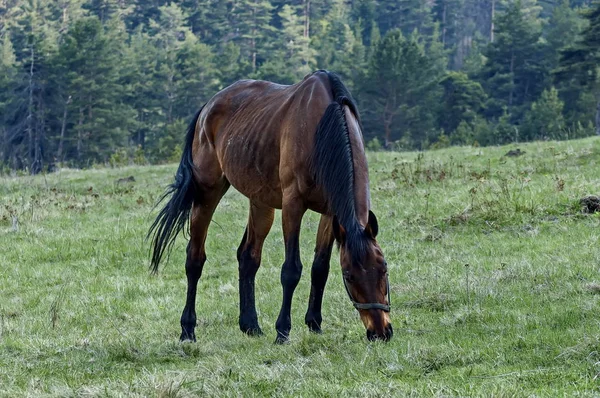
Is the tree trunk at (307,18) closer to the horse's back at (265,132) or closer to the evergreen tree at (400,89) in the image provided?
the evergreen tree at (400,89)

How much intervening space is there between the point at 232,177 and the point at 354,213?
183cm

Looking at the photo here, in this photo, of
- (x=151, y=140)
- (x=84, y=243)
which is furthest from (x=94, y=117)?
(x=84, y=243)

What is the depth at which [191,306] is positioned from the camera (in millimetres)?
6617

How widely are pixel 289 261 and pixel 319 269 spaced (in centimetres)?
27

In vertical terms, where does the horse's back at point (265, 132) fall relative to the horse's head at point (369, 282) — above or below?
above

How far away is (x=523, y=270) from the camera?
23.1 feet

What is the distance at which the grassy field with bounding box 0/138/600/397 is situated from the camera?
4.10m

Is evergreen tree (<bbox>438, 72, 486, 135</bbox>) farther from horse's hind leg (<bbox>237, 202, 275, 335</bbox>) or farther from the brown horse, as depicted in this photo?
horse's hind leg (<bbox>237, 202, 275, 335</bbox>)

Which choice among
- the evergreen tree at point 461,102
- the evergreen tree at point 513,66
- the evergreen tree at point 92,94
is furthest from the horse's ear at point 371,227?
the evergreen tree at point 513,66

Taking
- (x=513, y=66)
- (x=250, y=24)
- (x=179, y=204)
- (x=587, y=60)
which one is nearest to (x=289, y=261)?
(x=179, y=204)

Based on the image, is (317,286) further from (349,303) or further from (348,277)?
(348,277)

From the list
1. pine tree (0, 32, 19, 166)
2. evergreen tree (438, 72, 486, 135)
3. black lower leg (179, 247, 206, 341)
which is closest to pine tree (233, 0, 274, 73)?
pine tree (0, 32, 19, 166)

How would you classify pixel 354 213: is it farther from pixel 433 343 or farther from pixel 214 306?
pixel 214 306

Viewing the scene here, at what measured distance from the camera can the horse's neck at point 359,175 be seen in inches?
207
